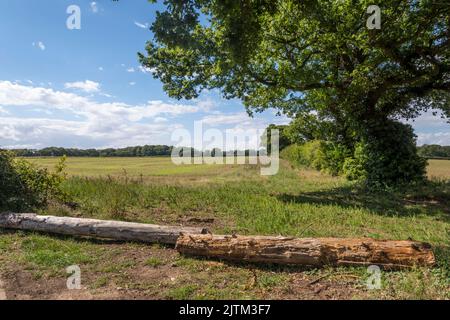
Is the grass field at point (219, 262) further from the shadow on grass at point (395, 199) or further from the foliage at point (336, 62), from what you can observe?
the foliage at point (336, 62)

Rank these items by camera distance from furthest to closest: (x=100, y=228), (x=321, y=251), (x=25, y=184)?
(x=25, y=184)
(x=100, y=228)
(x=321, y=251)

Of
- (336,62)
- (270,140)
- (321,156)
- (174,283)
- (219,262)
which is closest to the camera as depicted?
(174,283)

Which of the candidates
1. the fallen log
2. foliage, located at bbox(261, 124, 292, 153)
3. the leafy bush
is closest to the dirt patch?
the fallen log

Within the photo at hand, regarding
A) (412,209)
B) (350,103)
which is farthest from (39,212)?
(350,103)

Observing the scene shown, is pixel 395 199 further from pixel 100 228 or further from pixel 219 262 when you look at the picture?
pixel 100 228

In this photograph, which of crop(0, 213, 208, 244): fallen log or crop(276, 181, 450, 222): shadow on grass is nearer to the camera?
crop(0, 213, 208, 244): fallen log

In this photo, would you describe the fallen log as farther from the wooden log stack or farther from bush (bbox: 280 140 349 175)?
bush (bbox: 280 140 349 175)

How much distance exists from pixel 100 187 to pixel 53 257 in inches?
283

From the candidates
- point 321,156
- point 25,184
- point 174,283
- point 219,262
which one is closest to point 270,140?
point 321,156

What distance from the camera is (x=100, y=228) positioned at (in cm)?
727

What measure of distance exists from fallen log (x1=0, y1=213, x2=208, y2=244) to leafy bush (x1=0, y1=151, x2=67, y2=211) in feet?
4.96

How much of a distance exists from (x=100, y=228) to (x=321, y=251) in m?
4.96

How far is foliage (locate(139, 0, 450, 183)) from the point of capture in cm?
1114
